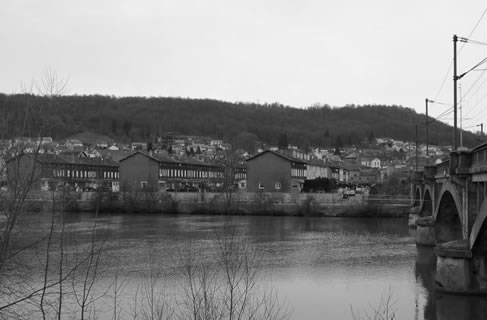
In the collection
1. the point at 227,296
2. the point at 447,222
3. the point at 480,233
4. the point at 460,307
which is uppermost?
the point at 480,233

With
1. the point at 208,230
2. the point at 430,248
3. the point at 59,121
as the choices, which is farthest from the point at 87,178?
the point at 59,121

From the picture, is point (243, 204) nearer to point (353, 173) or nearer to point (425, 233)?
point (425, 233)

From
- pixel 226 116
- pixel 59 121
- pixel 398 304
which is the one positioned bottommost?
pixel 398 304

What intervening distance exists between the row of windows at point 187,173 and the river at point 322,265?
1531 inches

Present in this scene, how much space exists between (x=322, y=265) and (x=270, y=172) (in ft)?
187

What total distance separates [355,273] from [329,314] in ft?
29.5

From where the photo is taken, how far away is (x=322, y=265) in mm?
32688

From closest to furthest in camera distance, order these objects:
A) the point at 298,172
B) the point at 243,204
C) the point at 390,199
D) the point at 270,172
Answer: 1. the point at 390,199
2. the point at 243,204
3. the point at 270,172
4. the point at 298,172

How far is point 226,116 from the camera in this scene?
182 meters

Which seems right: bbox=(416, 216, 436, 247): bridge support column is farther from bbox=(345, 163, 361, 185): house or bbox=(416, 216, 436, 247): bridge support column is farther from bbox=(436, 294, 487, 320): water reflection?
bbox=(345, 163, 361, 185): house

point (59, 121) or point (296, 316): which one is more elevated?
point (59, 121)

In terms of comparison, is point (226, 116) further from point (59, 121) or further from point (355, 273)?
point (59, 121)

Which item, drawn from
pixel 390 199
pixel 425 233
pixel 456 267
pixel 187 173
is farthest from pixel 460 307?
pixel 187 173

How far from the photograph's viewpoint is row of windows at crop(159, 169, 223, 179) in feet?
319
